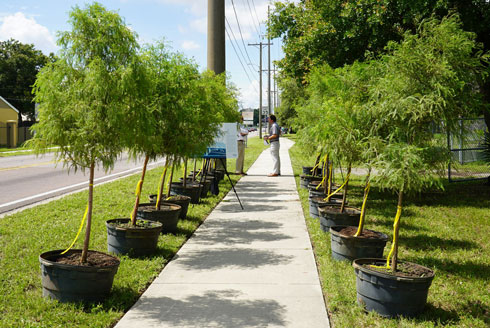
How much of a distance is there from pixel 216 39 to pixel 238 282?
12.0 metres

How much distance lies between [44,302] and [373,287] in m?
3.15

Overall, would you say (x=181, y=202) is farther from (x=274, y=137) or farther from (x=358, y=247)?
(x=274, y=137)

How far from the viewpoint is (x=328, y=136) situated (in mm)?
6254

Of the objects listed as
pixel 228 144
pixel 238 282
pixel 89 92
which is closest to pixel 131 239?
pixel 238 282

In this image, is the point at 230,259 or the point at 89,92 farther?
the point at 230,259

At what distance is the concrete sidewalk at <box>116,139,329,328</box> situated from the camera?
4.29 meters

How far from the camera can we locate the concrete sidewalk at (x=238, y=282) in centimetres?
429

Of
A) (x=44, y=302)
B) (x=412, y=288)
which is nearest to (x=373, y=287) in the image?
(x=412, y=288)

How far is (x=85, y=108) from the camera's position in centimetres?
451

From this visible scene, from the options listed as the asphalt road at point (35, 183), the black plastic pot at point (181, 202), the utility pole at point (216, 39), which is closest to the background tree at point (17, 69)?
the asphalt road at point (35, 183)

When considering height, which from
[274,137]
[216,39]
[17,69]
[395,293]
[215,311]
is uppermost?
[17,69]

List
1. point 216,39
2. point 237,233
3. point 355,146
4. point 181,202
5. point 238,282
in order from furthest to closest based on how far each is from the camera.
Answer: point 216,39
point 181,202
point 237,233
point 355,146
point 238,282

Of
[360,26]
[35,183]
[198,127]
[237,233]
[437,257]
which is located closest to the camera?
[437,257]

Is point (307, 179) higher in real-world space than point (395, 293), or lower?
higher
